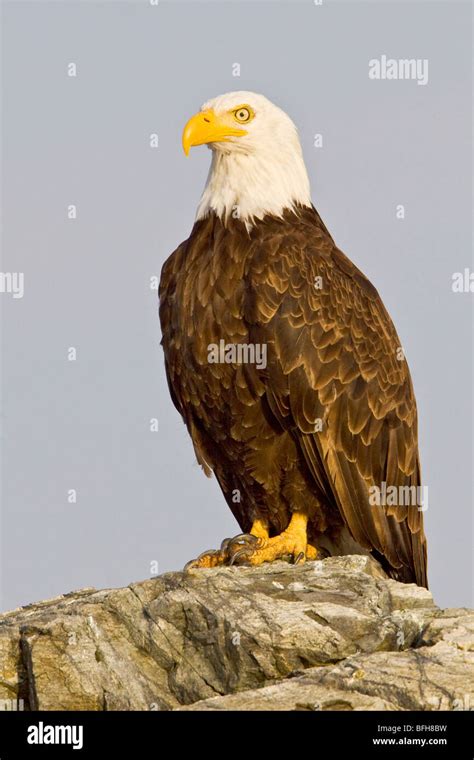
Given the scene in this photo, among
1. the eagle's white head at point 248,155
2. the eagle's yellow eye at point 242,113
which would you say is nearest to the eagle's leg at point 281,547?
the eagle's white head at point 248,155

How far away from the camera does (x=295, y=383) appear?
902cm

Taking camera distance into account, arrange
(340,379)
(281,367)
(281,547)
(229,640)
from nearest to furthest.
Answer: (229,640)
(281,367)
(281,547)
(340,379)

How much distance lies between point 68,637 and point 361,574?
1.88m

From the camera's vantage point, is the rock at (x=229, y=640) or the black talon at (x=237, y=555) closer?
the rock at (x=229, y=640)

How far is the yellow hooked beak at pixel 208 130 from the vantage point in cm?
941

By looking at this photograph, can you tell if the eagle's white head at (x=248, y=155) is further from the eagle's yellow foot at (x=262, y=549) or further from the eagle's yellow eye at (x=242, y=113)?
the eagle's yellow foot at (x=262, y=549)

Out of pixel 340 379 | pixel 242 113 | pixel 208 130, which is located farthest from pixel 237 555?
pixel 242 113

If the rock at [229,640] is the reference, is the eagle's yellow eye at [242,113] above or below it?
above

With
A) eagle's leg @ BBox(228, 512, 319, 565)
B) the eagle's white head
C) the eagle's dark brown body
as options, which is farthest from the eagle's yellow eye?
eagle's leg @ BBox(228, 512, 319, 565)

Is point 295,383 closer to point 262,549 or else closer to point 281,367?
point 281,367

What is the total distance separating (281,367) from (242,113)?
1.94 meters

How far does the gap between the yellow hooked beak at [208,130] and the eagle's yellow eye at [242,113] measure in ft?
0.17
